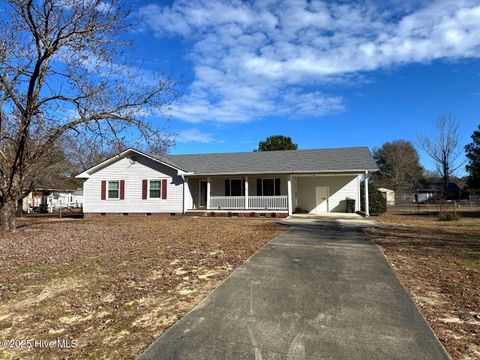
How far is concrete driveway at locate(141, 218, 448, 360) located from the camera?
351 centimetres

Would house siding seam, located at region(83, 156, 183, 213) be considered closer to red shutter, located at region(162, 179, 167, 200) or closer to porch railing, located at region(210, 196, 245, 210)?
red shutter, located at region(162, 179, 167, 200)

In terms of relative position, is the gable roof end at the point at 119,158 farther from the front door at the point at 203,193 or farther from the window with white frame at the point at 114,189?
the front door at the point at 203,193

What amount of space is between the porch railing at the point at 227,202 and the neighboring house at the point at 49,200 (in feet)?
69.1

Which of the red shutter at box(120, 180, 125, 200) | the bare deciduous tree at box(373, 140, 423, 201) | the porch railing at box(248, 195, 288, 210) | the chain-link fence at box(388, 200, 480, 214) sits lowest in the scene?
the chain-link fence at box(388, 200, 480, 214)

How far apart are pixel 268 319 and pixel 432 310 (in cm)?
234

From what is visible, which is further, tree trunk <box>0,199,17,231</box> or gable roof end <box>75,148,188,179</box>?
gable roof end <box>75,148,188,179</box>

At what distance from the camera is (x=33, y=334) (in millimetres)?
3898

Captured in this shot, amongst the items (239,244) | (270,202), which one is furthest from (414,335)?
(270,202)

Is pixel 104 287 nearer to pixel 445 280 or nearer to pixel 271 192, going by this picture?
pixel 445 280

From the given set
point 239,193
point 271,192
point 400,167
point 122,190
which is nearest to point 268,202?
point 271,192

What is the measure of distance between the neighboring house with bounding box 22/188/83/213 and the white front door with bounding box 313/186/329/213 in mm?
26421

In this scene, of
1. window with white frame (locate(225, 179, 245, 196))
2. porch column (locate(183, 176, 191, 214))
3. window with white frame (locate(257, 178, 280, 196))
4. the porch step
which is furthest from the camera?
window with white frame (locate(225, 179, 245, 196))

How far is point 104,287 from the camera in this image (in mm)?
5562

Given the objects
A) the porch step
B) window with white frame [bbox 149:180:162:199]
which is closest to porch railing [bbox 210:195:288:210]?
the porch step
